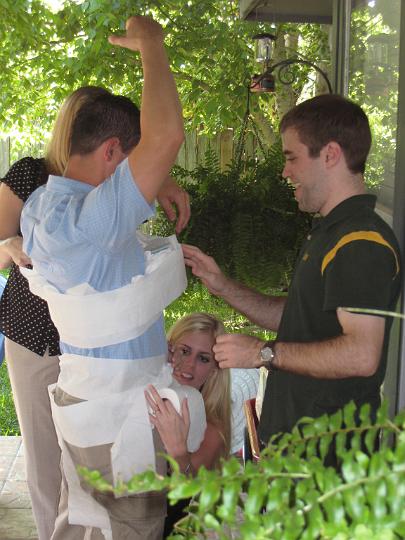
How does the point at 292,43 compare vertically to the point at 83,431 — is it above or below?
above

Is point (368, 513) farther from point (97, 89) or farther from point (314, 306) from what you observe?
point (97, 89)

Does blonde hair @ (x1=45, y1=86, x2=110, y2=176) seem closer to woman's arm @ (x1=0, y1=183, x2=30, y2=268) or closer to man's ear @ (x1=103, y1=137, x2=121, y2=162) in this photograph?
man's ear @ (x1=103, y1=137, x2=121, y2=162)

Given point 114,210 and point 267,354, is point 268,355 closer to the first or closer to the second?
point 267,354

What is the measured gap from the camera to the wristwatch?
1626 millimetres

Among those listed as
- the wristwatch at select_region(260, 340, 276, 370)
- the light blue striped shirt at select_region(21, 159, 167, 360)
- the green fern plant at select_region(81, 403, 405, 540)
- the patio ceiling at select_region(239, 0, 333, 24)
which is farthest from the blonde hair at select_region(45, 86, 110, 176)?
the patio ceiling at select_region(239, 0, 333, 24)

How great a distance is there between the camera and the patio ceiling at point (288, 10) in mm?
3977

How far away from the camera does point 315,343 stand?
1.55 metres

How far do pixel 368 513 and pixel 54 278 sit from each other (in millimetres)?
1038

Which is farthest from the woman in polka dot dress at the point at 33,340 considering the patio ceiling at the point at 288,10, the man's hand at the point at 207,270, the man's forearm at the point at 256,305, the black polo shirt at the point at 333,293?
the patio ceiling at the point at 288,10

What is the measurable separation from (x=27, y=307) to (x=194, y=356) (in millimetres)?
558

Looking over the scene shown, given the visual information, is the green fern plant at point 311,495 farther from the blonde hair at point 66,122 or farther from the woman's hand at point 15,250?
the woman's hand at point 15,250

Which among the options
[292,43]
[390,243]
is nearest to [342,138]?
[390,243]

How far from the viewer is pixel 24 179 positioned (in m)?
2.38

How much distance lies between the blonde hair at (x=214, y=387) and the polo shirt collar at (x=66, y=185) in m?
0.91
